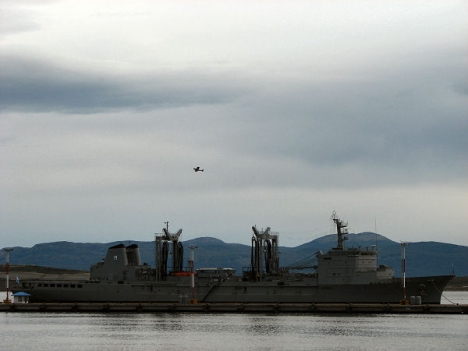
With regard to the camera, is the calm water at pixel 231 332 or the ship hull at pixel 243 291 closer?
the calm water at pixel 231 332

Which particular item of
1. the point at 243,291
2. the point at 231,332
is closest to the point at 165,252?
the point at 243,291

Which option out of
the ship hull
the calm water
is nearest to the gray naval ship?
the ship hull

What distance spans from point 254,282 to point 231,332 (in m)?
26.8

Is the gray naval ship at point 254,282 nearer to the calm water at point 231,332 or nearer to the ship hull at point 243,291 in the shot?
the ship hull at point 243,291

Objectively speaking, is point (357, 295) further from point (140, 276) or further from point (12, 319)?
point (12, 319)

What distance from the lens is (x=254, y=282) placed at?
316 feet

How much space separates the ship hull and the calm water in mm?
8345

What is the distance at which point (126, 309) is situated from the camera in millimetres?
90750

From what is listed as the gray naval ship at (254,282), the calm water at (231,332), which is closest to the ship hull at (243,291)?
the gray naval ship at (254,282)

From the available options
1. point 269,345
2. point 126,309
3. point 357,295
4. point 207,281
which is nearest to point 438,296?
point 357,295

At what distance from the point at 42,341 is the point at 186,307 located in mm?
27438

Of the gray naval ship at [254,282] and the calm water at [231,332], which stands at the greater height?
the gray naval ship at [254,282]

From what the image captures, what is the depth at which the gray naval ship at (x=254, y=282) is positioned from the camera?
92250 millimetres

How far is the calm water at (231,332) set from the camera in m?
60.7
